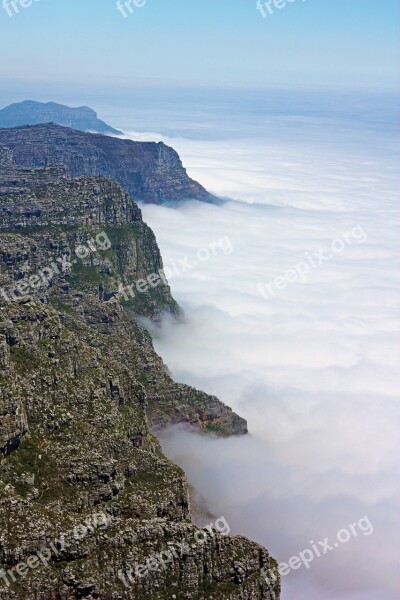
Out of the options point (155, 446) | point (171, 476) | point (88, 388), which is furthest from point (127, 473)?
point (155, 446)

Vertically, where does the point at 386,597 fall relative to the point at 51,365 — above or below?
below

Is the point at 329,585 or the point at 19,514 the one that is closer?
the point at 19,514

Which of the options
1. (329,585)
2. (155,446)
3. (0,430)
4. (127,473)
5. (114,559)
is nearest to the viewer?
(114,559)

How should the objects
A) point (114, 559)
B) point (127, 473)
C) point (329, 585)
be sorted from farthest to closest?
point (329, 585)
point (127, 473)
point (114, 559)

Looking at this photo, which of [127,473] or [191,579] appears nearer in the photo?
[191,579]

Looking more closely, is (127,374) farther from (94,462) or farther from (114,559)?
(114,559)

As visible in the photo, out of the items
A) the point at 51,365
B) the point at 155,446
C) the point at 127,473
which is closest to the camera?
the point at 127,473

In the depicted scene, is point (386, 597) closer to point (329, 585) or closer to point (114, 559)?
point (329, 585)

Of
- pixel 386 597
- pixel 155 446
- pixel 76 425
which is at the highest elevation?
pixel 76 425

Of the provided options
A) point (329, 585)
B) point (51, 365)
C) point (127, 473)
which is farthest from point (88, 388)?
point (329, 585)
